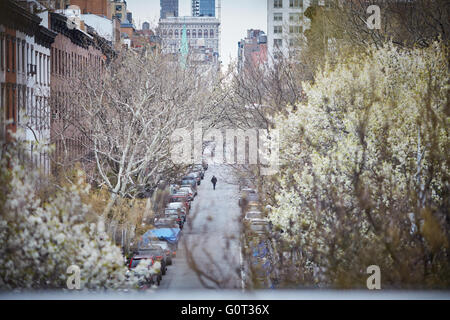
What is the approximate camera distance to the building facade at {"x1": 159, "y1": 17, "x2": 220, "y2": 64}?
53.1 feet

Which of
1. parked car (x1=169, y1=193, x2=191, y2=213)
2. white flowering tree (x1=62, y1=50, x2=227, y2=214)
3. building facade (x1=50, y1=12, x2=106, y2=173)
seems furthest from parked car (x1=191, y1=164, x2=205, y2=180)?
building facade (x1=50, y1=12, x2=106, y2=173)

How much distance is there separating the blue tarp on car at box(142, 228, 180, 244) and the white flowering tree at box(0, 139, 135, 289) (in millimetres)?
3055

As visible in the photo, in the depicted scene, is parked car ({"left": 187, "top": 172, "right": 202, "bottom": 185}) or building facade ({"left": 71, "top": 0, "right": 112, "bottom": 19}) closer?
parked car ({"left": 187, "top": 172, "right": 202, "bottom": 185})

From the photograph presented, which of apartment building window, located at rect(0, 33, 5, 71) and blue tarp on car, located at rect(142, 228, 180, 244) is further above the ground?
apartment building window, located at rect(0, 33, 5, 71)

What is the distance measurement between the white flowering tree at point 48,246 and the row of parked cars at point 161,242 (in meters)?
0.23

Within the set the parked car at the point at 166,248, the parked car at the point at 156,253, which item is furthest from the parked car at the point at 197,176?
the parked car at the point at 166,248

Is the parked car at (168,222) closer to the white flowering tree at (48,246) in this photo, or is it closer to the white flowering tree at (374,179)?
the white flowering tree at (374,179)

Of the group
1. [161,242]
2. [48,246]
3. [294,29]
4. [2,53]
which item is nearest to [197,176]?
[161,242]

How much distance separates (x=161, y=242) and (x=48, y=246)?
3489mm

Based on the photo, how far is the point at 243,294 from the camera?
4.93 metres

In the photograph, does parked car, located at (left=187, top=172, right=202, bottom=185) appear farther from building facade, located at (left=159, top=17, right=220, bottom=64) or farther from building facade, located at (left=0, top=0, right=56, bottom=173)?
building facade, located at (left=0, top=0, right=56, bottom=173)
